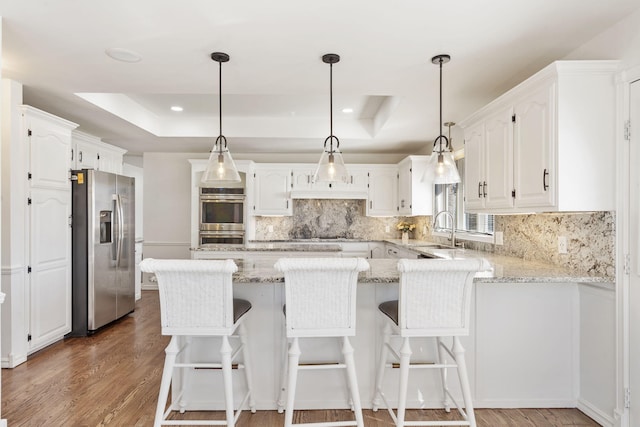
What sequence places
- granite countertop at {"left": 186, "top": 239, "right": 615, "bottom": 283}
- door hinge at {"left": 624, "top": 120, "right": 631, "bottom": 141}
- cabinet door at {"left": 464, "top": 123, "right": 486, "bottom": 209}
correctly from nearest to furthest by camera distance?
door hinge at {"left": 624, "top": 120, "right": 631, "bottom": 141}
granite countertop at {"left": 186, "top": 239, "right": 615, "bottom": 283}
cabinet door at {"left": 464, "top": 123, "right": 486, "bottom": 209}

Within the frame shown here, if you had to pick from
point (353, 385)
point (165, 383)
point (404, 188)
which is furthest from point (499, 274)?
point (404, 188)

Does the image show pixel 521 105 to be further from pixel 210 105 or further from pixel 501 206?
pixel 210 105

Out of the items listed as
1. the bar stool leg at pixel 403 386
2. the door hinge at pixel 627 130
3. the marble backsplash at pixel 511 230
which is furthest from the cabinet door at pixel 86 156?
the door hinge at pixel 627 130

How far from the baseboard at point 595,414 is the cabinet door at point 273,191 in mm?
4174

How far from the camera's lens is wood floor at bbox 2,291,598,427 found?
2.18 metres

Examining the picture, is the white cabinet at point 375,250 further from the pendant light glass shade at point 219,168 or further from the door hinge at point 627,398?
the door hinge at point 627,398

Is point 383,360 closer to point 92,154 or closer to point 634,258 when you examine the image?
point 634,258

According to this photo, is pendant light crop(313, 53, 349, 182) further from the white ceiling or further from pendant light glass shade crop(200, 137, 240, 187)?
pendant light glass shade crop(200, 137, 240, 187)

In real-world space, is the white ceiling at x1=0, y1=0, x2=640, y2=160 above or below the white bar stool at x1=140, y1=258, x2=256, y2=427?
above

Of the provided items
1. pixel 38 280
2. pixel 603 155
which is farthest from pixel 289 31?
pixel 38 280

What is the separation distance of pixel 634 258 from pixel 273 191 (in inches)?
175

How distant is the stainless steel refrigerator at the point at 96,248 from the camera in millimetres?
3715

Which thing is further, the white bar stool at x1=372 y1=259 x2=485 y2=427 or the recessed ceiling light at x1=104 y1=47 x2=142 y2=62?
the recessed ceiling light at x1=104 y1=47 x2=142 y2=62

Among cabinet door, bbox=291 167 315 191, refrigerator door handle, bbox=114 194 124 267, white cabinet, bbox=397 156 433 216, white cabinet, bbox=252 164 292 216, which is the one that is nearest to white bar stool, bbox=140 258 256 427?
refrigerator door handle, bbox=114 194 124 267
